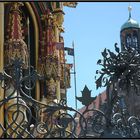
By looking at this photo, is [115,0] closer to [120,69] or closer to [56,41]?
[120,69]

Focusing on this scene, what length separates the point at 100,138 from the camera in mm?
6500

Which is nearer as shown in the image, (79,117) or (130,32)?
(79,117)

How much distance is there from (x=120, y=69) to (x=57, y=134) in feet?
4.72

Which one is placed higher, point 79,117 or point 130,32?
point 130,32

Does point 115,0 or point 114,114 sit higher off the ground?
point 115,0

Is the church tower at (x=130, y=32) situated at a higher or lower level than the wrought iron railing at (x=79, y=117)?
higher

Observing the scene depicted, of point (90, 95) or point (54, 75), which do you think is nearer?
point (90, 95)

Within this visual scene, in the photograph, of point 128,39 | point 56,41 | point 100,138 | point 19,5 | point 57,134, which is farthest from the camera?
point 128,39

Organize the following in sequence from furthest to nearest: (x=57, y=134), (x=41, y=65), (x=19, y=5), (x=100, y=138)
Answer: (x=41, y=65), (x=19, y=5), (x=57, y=134), (x=100, y=138)

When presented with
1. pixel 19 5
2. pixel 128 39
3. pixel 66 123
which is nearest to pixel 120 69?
pixel 66 123

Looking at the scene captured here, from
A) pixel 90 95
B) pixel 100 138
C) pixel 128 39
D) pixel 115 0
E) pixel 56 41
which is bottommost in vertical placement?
pixel 100 138

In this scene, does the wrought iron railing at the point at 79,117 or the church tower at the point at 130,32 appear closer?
the wrought iron railing at the point at 79,117

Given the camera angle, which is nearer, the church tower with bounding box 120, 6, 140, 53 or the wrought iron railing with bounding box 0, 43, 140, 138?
the wrought iron railing with bounding box 0, 43, 140, 138

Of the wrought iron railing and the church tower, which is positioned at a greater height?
the church tower
